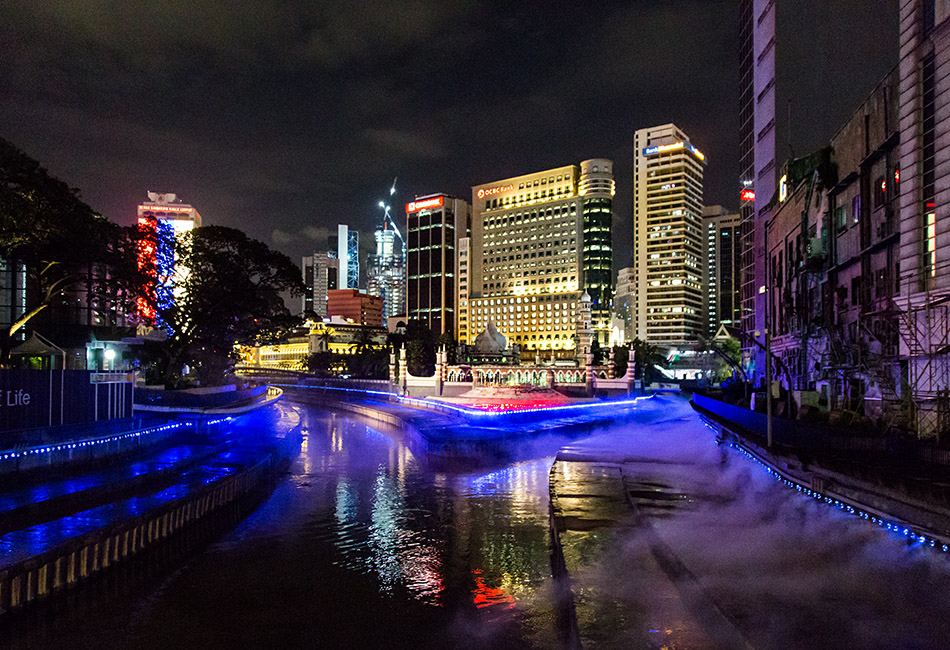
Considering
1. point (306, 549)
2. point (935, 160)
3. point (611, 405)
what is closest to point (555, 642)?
point (306, 549)

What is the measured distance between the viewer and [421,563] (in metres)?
20.1

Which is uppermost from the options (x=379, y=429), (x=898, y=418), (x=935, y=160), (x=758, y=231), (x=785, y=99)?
(x=785, y=99)

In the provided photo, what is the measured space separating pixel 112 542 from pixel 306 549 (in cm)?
572

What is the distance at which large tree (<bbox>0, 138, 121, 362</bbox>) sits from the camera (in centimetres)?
3394

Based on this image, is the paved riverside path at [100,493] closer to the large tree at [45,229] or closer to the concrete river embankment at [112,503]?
the concrete river embankment at [112,503]

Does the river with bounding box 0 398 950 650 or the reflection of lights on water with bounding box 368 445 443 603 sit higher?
the river with bounding box 0 398 950 650

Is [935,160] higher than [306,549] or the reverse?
higher

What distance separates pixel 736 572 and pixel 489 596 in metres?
6.21

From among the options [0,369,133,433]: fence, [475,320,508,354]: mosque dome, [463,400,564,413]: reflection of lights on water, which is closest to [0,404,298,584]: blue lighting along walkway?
[0,369,133,433]: fence

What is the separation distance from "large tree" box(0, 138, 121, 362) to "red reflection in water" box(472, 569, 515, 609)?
31223 millimetres

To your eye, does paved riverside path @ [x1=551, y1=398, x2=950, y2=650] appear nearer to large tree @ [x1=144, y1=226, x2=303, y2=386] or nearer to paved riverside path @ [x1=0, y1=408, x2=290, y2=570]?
paved riverside path @ [x1=0, y1=408, x2=290, y2=570]

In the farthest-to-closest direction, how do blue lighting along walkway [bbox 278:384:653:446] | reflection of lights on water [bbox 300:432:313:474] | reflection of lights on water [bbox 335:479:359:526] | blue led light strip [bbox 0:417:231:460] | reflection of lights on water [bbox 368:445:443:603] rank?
1. blue lighting along walkway [bbox 278:384:653:446]
2. reflection of lights on water [bbox 300:432:313:474]
3. reflection of lights on water [bbox 335:479:359:526]
4. blue led light strip [bbox 0:417:231:460]
5. reflection of lights on water [bbox 368:445:443:603]

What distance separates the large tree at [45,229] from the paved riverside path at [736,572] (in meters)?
30.9

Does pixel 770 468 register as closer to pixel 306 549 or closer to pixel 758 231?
pixel 306 549
